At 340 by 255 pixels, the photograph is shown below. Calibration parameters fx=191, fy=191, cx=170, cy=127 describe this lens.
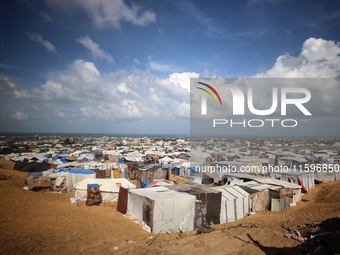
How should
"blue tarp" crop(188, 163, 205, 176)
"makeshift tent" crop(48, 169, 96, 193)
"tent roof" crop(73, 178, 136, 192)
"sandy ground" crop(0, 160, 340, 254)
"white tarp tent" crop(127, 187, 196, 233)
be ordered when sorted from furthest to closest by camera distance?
"blue tarp" crop(188, 163, 205, 176) < "makeshift tent" crop(48, 169, 96, 193) < "tent roof" crop(73, 178, 136, 192) < "white tarp tent" crop(127, 187, 196, 233) < "sandy ground" crop(0, 160, 340, 254)

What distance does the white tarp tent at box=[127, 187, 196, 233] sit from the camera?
956cm

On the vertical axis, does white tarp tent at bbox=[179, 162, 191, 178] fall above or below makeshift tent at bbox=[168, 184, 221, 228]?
below

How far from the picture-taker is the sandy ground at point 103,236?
7.09 m

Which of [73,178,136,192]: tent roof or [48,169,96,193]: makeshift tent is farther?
[48,169,96,193]: makeshift tent

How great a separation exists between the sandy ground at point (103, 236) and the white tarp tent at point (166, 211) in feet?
1.34

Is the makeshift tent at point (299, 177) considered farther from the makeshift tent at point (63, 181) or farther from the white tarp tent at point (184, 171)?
the makeshift tent at point (63, 181)

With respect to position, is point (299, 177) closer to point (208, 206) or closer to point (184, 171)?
point (184, 171)

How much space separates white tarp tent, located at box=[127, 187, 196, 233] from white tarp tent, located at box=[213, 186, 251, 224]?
2.32 meters

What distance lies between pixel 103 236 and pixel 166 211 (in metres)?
3.09

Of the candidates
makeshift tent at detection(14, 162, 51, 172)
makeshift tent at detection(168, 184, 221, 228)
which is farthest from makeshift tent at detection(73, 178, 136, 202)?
makeshift tent at detection(14, 162, 51, 172)

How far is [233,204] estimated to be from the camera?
12.0 meters

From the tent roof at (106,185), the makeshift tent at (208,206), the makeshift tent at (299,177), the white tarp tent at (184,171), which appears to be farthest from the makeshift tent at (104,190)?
the makeshift tent at (299,177)

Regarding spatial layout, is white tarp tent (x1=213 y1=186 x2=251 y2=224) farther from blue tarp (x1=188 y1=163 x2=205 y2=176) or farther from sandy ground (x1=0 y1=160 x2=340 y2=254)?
blue tarp (x1=188 y1=163 x2=205 y2=176)

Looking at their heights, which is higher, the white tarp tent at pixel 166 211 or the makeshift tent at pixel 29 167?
the white tarp tent at pixel 166 211
